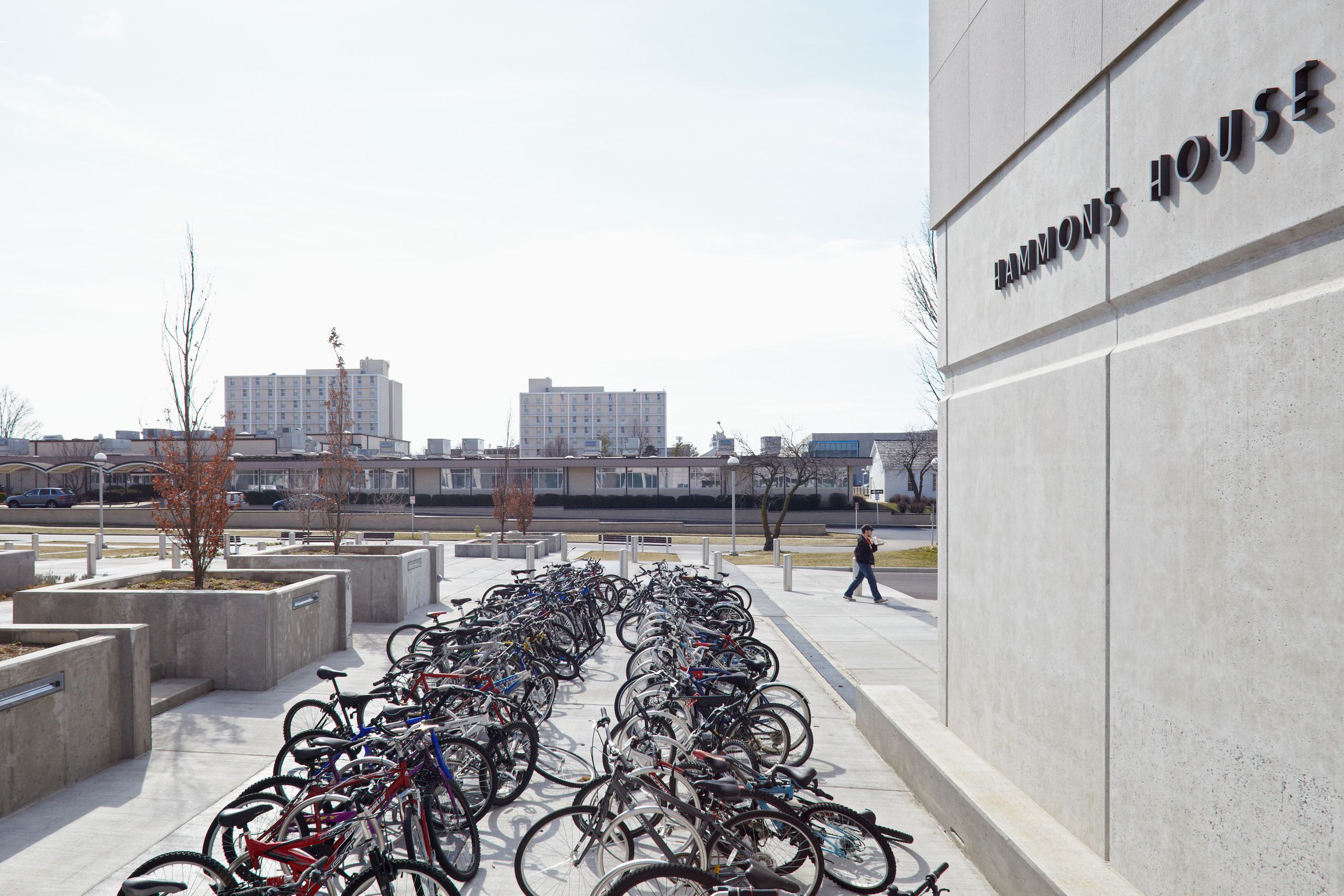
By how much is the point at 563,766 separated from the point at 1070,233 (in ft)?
18.0

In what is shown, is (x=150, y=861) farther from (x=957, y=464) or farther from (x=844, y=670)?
(x=844, y=670)

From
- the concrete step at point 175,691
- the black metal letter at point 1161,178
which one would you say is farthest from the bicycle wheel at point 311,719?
the black metal letter at point 1161,178

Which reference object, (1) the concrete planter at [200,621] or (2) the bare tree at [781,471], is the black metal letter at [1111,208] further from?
(2) the bare tree at [781,471]

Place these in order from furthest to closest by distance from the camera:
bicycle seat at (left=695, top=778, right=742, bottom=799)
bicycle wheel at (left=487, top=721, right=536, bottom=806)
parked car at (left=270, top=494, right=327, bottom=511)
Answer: parked car at (left=270, top=494, right=327, bottom=511) → bicycle wheel at (left=487, top=721, right=536, bottom=806) → bicycle seat at (left=695, top=778, right=742, bottom=799)

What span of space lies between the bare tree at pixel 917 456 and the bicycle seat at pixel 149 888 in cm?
5734

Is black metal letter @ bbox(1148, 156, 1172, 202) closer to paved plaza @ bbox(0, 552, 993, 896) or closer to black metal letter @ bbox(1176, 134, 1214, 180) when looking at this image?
black metal letter @ bbox(1176, 134, 1214, 180)

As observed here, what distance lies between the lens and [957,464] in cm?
672

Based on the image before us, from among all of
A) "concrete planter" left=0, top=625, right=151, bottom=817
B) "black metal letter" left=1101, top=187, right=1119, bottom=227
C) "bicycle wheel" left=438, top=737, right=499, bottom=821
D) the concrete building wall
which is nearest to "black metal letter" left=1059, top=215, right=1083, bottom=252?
the concrete building wall

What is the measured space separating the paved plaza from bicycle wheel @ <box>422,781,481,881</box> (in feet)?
0.39

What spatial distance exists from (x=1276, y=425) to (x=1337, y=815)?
1.41 m

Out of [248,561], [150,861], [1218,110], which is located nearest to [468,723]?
[150,861]

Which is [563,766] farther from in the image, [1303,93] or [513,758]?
[1303,93]

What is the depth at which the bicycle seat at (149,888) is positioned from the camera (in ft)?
10.8

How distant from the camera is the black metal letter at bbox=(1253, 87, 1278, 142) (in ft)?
10.4
